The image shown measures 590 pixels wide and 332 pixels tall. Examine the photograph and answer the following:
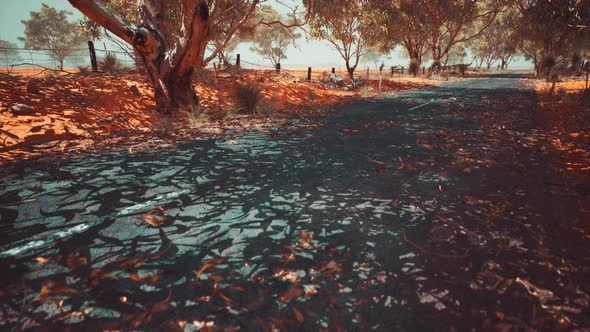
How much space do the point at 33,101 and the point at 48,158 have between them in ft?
12.8

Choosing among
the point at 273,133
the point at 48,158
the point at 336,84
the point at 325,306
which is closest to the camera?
the point at 325,306

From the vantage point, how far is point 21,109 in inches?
279

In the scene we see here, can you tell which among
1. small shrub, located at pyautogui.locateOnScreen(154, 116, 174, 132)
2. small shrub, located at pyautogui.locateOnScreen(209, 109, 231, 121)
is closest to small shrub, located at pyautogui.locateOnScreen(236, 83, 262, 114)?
small shrub, located at pyautogui.locateOnScreen(209, 109, 231, 121)

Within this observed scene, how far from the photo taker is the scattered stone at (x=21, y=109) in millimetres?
7018

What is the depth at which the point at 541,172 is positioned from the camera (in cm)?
481

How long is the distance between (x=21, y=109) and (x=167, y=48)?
4205 mm

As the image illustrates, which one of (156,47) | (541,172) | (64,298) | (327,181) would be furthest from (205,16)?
(541,172)

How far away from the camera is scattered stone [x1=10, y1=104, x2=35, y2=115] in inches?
276

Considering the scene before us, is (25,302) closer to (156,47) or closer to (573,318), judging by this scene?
(573,318)

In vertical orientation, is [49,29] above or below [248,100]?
above

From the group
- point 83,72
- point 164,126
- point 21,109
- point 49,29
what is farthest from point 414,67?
point 49,29

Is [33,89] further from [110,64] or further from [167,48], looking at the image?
[110,64]

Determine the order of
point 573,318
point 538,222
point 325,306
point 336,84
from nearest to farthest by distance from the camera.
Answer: point 573,318, point 325,306, point 538,222, point 336,84

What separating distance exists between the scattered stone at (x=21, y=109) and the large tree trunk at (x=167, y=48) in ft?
9.33
